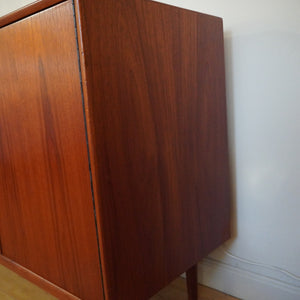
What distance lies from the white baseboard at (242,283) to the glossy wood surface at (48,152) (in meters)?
0.68

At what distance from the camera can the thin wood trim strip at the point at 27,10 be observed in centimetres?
77

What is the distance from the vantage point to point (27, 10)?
82 centimetres

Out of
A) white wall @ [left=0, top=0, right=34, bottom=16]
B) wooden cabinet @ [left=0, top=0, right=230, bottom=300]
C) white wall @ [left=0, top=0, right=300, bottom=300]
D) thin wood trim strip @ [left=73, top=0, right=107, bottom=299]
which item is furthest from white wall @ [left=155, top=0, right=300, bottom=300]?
white wall @ [left=0, top=0, right=34, bottom=16]

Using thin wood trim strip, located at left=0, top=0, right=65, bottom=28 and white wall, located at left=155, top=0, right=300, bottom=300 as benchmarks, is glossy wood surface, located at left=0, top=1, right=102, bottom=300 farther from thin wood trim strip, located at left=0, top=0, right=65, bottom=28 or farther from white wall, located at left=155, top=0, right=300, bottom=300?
white wall, located at left=155, top=0, right=300, bottom=300

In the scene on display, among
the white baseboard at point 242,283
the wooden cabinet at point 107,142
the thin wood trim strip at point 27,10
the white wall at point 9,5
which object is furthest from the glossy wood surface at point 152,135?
the white wall at point 9,5

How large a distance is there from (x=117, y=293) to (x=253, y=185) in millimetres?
650

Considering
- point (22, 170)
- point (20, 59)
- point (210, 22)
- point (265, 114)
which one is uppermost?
point (210, 22)

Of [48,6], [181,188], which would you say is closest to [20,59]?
[48,6]

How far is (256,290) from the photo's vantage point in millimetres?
1270

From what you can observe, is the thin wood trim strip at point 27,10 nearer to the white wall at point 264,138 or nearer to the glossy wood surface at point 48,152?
the glossy wood surface at point 48,152

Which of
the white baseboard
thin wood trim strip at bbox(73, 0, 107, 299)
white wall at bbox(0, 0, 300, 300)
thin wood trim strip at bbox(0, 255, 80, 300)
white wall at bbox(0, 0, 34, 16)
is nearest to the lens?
thin wood trim strip at bbox(73, 0, 107, 299)

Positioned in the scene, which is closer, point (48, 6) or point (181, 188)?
point (48, 6)

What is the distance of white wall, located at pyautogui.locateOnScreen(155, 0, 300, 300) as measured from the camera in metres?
1.07

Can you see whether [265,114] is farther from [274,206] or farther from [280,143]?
[274,206]
